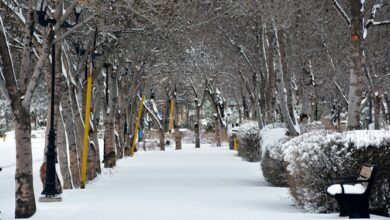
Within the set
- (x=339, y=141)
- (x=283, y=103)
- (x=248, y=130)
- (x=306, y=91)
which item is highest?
(x=306, y=91)

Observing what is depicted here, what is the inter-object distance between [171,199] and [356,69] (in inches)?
220

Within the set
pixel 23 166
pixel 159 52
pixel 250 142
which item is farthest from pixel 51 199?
pixel 250 142

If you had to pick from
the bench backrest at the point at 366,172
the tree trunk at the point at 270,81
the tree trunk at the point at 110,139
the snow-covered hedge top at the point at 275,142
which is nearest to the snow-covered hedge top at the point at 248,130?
the tree trunk at the point at 270,81

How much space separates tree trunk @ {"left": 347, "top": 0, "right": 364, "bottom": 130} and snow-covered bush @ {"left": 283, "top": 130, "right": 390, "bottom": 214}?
3.97 meters

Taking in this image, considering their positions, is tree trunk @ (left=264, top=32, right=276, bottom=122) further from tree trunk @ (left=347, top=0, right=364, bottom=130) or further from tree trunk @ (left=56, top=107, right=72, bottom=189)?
tree trunk @ (left=56, top=107, right=72, bottom=189)

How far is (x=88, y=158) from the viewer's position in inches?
782

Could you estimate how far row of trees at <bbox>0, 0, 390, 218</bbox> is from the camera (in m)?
11.2

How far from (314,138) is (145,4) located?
5831mm

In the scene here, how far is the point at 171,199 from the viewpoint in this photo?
13883 mm

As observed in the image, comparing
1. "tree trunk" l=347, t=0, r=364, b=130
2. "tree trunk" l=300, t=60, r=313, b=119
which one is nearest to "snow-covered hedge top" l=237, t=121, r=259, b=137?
"tree trunk" l=300, t=60, r=313, b=119

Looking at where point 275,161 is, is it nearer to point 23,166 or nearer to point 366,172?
point 366,172

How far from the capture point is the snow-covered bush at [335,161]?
10742mm

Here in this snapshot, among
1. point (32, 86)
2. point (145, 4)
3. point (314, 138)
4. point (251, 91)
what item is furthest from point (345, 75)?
point (32, 86)

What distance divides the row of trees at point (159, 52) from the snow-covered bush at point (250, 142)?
1116mm
